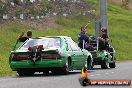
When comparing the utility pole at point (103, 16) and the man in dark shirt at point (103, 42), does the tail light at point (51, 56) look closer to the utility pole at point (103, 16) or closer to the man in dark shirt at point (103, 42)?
the man in dark shirt at point (103, 42)

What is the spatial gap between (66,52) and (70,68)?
69 centimetres

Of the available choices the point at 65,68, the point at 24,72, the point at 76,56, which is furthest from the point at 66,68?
the point at 24,72

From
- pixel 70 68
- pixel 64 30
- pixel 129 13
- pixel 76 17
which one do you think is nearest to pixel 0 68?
pixel 70 68

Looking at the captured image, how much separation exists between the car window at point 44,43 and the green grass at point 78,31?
297 centimetres

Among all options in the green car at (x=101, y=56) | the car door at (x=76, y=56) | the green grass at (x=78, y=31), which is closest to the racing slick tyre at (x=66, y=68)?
the car door at (x=76, y=56)

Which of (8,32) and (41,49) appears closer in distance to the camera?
(41,49)

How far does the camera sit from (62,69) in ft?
63.4

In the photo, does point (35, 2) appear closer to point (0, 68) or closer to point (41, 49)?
point (0, 68)

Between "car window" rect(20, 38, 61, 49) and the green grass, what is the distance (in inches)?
117

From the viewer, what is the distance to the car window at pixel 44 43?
1970 centimetres

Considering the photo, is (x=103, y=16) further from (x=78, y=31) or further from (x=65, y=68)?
(x=78, y=31)

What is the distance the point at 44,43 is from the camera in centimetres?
1980

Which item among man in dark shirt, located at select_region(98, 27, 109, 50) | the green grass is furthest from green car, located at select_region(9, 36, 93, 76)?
man in dark shirt, located at select_region(98, 27, 109, 50)

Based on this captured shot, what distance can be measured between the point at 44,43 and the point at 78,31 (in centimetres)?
3499
